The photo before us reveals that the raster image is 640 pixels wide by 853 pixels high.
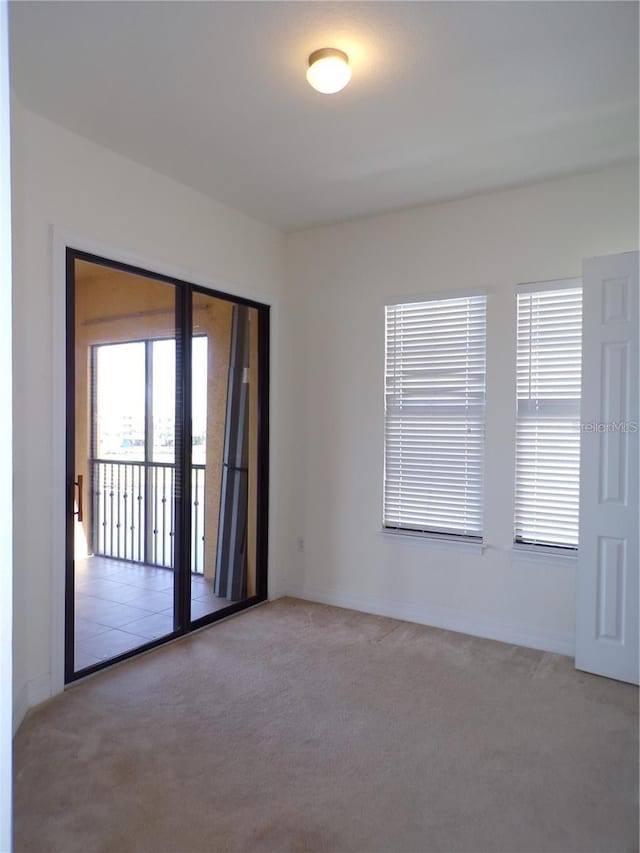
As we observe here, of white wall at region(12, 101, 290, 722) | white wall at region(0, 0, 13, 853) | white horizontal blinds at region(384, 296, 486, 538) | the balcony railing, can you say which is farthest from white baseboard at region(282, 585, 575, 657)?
white wall at region(0, 0, 13, 853)

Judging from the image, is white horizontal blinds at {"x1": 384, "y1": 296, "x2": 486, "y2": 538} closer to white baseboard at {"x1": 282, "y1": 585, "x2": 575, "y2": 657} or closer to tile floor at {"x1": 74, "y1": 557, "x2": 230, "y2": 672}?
white baseboard at {"x1": 282, "y1": 585, "x2": 575, "y2": 657}

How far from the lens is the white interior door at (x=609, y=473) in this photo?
3.14 m

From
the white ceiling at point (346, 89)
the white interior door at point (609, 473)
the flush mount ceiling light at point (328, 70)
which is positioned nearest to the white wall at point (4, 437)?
the white ceiling at point (346, 89)

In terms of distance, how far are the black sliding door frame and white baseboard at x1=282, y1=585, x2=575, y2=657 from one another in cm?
53

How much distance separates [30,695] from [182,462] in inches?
61.3

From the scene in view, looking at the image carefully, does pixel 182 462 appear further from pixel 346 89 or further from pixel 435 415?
pixel 346 89

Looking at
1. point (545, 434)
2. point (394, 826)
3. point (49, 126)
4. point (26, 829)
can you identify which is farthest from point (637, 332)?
point (26, 829)

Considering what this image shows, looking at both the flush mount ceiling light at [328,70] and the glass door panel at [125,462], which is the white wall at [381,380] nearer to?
the glass door panel at [125,462]

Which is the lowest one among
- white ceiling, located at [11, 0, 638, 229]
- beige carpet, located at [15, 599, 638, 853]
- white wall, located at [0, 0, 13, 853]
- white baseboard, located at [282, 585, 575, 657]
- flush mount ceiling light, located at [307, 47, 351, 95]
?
beige carpet, located at [15, 599, 638, 853]

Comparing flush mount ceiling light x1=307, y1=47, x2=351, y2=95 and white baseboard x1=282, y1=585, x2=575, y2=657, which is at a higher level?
flush mount ceiling light x1=307, y1=47, x2=351, y2=95

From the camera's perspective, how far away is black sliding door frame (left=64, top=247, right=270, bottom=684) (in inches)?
120

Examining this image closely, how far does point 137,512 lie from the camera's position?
3.91 m

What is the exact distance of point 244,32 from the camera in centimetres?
223

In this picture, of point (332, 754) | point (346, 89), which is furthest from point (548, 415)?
point (332, 754)
